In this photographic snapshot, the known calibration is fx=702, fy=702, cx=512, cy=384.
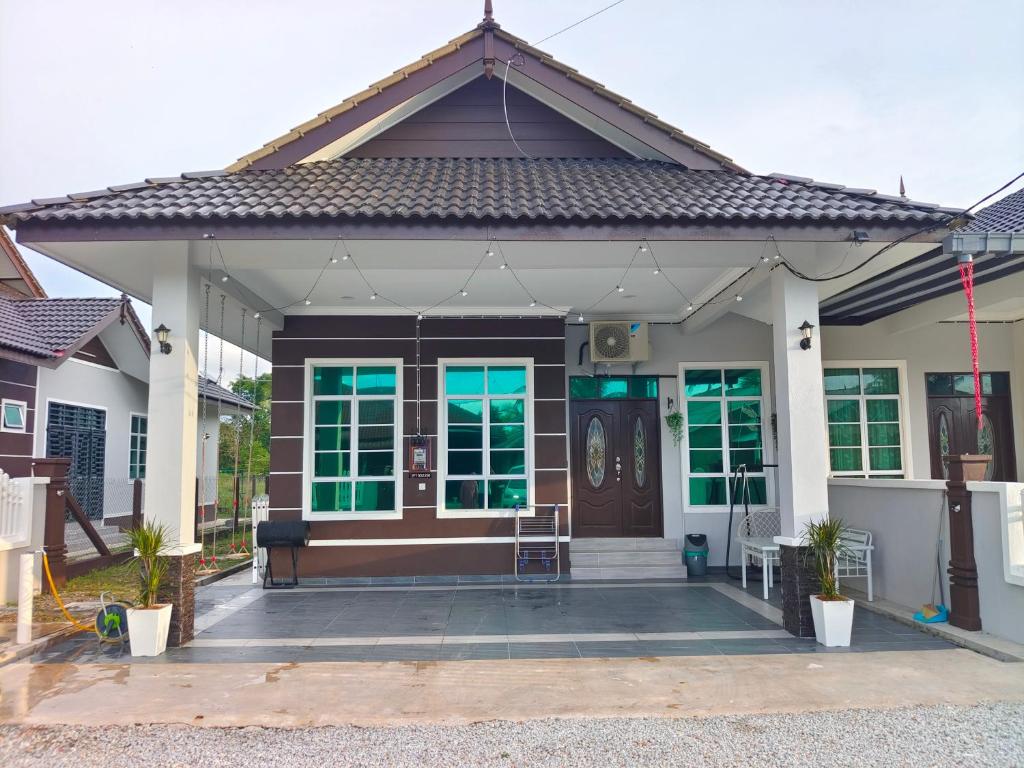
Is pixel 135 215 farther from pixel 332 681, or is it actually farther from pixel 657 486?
pixel 657 486

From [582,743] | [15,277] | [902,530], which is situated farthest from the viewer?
[15,277]

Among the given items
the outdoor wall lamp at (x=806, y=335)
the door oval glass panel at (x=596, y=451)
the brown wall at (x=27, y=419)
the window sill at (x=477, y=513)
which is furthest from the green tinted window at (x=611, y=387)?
the brown wall at (x=27, y=419)

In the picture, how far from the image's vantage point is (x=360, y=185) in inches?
242

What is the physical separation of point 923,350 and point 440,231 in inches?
286

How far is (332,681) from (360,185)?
13.1 feet

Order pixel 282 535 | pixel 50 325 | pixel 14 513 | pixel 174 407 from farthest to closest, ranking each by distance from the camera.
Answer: pixel 50 325 < pixel 282 535 < pixel 14 513 < pixel 174 407

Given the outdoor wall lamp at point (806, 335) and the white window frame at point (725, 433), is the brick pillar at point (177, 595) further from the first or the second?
the white window frame at point (725, 433)

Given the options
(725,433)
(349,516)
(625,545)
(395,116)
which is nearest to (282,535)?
(349,516)

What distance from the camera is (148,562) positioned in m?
5.21

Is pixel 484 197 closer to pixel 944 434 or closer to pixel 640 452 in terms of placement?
pixel 640 452

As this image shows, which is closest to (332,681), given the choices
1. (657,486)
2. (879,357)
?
(657,486)

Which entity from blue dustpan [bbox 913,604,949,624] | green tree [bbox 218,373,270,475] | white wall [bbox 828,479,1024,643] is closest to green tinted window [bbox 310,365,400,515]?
white wall [bbox 828,479,1024,643]

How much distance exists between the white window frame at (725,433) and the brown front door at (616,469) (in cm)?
33

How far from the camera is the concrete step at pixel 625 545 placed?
869 cm
